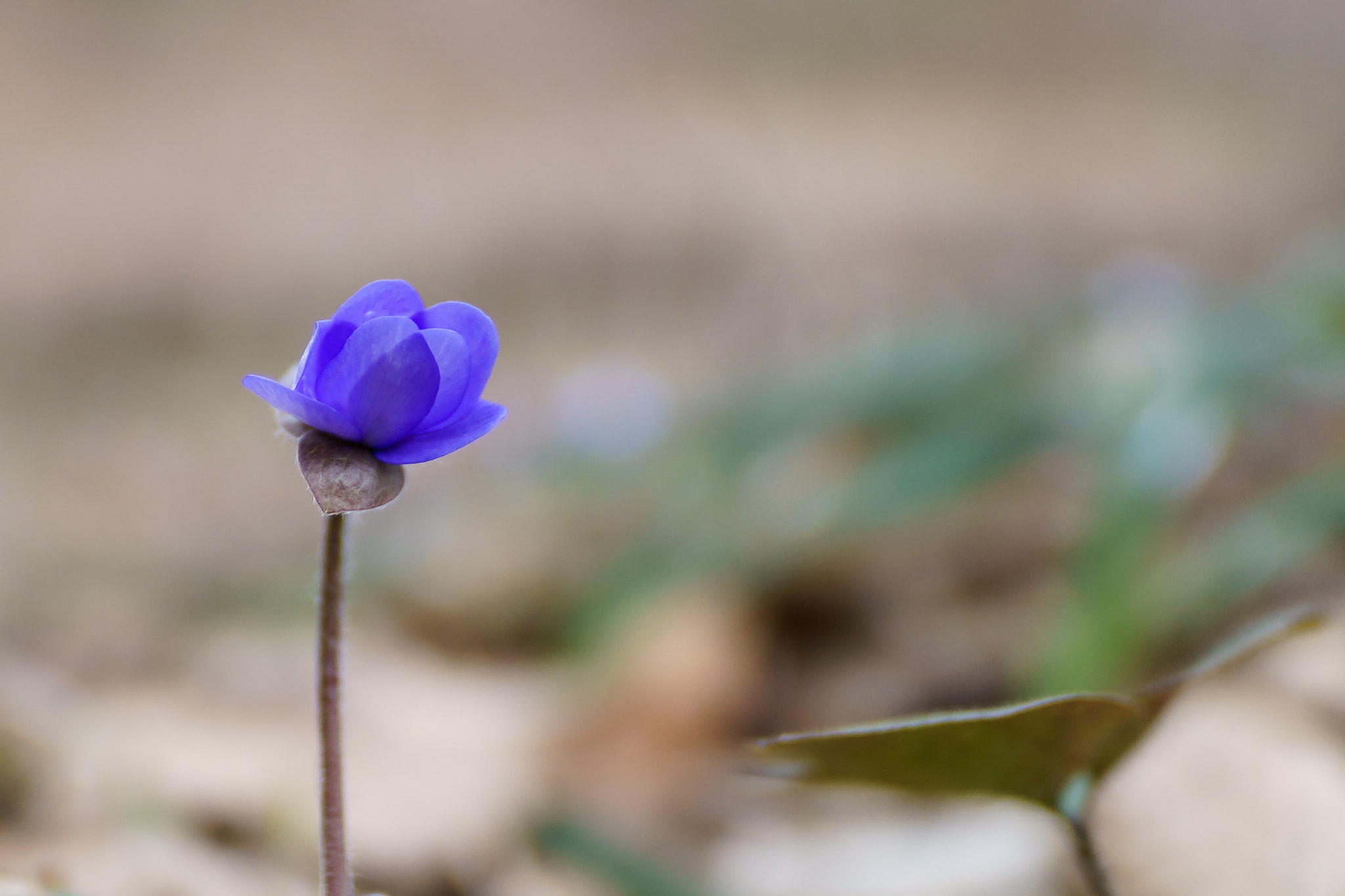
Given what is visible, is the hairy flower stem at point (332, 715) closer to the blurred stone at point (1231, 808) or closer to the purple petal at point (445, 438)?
the purple petal at point (445, 438)

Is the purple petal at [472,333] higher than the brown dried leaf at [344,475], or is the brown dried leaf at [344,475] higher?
the purple petal at [472,333]

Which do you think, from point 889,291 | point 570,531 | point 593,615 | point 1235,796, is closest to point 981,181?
point 889,291

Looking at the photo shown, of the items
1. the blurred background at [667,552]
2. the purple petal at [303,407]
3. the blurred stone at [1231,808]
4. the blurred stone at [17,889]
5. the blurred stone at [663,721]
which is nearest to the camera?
the purple petal at [303,407]

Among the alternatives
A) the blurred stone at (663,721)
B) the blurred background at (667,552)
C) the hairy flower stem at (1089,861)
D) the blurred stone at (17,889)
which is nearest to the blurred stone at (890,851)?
the blurred background at (667,552)

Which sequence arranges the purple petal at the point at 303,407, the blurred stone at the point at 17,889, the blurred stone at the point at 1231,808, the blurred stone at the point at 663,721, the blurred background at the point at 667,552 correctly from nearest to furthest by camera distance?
the purple petal at the point at 303,407, the blurred stone at the point at 17,889, the blurred stone at the point at 1231,808, the blurred background at the point at 667,552, the blurred stone at the point at 663,721

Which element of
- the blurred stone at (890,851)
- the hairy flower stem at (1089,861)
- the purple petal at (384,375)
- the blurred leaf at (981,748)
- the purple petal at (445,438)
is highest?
the purple petal at (384,375)

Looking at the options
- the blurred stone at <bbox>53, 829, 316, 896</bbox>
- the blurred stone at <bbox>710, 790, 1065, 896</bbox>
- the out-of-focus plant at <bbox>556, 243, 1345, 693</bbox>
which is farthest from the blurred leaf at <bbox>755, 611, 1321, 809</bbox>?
the out-of-focus plant at <bbox>556, 243, 1345, 693</bbox>

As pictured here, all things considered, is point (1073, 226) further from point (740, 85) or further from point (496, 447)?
point (496, 447)
